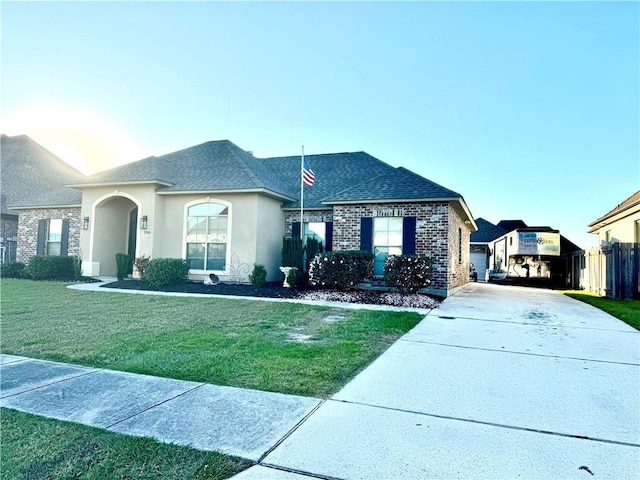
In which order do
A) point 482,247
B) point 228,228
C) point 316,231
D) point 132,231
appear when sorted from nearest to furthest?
point 228,228 → point 316,231 → point 132,231 → point 482,247

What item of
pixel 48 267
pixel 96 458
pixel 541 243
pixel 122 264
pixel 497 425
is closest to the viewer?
pixel 96 458

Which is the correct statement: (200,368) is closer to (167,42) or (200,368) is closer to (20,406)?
(20,406)

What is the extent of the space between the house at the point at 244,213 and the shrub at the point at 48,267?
2.93ft

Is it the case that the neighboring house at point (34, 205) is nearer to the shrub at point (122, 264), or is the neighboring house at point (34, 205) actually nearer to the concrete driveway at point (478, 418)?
the shrub at point (122, 264)

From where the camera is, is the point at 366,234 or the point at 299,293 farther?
the point at 366,234

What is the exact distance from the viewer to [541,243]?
2239cm

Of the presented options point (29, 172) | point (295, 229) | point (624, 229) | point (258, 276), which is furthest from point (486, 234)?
point (29, 172)

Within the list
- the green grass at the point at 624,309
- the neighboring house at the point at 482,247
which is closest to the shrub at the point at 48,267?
the green grass at the point at 624,309

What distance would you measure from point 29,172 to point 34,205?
914 centimetres

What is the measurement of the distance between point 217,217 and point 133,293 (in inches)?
158

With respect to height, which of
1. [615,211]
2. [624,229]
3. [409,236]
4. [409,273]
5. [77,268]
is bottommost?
[77,268]

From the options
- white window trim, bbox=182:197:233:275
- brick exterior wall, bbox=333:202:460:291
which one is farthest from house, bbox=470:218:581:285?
white window trim, bbox=182:197:233:275

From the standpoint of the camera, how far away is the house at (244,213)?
12.5 meters

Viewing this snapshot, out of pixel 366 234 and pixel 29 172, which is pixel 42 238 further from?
pixel 366 234
